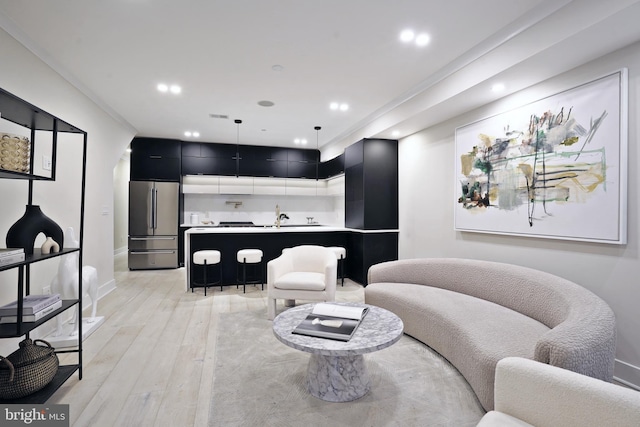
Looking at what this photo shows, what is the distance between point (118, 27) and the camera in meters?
2.63

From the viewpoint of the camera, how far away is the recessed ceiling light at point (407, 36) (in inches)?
105

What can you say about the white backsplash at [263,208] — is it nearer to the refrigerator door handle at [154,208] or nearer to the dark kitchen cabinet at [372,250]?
the refrigerator door handle at [154,208]

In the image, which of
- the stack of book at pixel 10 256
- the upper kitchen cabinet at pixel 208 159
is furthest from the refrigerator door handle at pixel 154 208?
the stack of book at pixel 10 256

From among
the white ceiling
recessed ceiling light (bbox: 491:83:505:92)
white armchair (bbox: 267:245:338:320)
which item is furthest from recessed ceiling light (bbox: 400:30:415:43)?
white armchair (bbox: 267:245:338:320)

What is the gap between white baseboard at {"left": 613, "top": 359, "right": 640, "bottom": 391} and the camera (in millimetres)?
2215

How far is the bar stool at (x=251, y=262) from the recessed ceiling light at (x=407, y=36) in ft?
10.9

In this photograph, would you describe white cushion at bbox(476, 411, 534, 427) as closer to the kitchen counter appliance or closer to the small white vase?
the small white vase

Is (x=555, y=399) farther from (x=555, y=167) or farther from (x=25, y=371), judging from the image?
(x=25, y=371)

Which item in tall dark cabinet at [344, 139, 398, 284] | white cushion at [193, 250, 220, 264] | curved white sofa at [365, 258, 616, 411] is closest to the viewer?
curved white sofa at [365, 258, 616, 411]

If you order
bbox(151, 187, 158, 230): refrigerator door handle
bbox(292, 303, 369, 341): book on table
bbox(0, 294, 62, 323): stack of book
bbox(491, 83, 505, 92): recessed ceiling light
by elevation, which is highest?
bbox(491, 83, 505, 92): recessed ceiling light

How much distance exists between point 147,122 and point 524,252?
19.0 feet

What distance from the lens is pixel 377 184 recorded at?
517 cm

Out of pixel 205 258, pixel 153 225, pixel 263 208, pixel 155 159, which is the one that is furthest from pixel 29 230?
pixel 263 208

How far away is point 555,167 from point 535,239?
67cm
